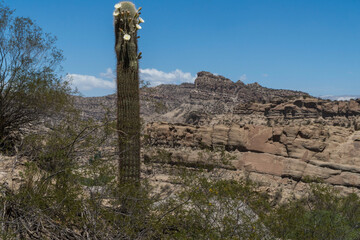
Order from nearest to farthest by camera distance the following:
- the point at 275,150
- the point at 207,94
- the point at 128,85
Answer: the point at 128,85 < the point at 275,150 < the point at 207,94

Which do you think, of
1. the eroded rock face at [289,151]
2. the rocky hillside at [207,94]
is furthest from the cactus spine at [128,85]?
the rocky hillside at [207,94]

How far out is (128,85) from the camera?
8.44m

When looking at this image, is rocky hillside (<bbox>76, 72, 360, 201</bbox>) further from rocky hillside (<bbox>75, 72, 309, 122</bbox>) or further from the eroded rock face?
rocky hillside (<bbox>75, 72, 309, 122</bbox>)

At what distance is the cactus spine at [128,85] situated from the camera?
26.5 ft

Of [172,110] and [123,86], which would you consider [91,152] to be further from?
[172,110]

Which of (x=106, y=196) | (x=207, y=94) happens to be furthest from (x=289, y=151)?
(x=207, y=94)

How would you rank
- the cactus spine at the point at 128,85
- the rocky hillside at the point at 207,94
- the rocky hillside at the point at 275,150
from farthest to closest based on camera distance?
1. the rocky hillside at the point at 207,94
2. the rocky hillside at the point at 275,150
3. the cactus spine at the point at 128,85

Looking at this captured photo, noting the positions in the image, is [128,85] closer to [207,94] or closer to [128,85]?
[128,85]

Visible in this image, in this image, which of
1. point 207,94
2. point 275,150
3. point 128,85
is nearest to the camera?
point 128,85

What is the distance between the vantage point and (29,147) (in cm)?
840

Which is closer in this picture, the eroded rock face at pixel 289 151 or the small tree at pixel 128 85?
the small tree at pixel 128 85

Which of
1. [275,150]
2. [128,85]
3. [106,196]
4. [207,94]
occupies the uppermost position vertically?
[207,94]

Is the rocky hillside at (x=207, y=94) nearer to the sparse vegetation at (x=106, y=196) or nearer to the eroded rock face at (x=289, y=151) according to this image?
the eroded rock face at (x=289, y=151)

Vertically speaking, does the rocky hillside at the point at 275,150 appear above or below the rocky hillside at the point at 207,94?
below
